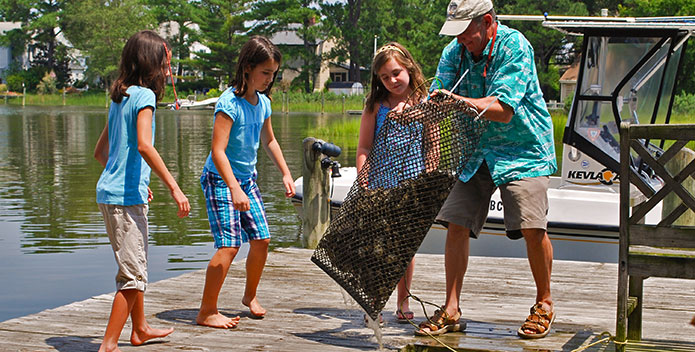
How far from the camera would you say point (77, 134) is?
38.1 m

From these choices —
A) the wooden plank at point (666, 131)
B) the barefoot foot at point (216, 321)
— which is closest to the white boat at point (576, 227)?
the barefoot foot at point (216, 321)

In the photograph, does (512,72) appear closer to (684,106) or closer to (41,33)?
(684,106)

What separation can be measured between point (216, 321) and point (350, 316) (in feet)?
2.85

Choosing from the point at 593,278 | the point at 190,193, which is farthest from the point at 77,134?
the point at 593,278

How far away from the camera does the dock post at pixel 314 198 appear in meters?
9.45

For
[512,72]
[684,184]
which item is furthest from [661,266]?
[684,184]

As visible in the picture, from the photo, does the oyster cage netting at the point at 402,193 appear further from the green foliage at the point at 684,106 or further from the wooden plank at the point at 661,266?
the green foliage at the point at 684,106

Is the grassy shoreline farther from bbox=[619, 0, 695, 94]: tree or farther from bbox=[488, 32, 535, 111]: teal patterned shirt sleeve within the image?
bbox=[488, 32, 535, 111]: teal patterned shirt sleeve

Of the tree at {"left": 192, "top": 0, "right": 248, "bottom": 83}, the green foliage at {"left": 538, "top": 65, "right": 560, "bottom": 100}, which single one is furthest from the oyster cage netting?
the tree at {"left": 192, "top": 0, "right": 248, "bottom": 83}

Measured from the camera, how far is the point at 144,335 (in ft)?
17.0

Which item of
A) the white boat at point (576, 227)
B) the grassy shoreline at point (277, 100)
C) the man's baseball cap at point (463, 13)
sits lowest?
the grassy shoreline at point (277, 100)

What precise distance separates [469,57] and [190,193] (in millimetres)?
14349

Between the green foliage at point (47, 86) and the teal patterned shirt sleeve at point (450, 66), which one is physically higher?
the teal patterned shirt sleeve at point (450, 66)

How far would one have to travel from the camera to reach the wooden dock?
205 inches
